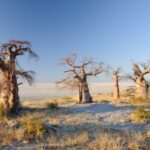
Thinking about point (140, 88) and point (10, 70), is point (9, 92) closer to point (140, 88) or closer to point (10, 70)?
point (10, 70)

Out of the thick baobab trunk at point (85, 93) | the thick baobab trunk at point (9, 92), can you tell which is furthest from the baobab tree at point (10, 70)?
the thick baobab trunk at point (85, 93)

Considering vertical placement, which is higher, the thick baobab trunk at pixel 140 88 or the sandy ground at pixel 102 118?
the thick baobab trunk at pixel 140 88

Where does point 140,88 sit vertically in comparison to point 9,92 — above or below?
above

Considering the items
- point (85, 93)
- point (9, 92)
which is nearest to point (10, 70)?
point (9, 92)

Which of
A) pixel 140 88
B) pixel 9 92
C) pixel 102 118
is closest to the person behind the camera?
pixel 102 118

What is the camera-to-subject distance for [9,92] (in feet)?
63.7

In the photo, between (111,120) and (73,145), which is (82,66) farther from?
(73,145)

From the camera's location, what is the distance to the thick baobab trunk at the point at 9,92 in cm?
1919

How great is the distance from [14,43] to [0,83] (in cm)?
237

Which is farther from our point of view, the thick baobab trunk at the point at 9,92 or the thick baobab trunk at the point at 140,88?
the thick baobab trunk at the point at 140,88

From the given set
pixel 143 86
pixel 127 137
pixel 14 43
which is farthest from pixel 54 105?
pixel 143 86

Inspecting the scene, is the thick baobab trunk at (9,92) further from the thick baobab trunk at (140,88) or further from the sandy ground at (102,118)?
the thick baobab trunk at (140,88)

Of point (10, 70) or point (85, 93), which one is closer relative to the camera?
point (10, 70)

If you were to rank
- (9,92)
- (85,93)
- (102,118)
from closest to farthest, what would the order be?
1. (102,118)
2. (9,92)
3. (85,93)
